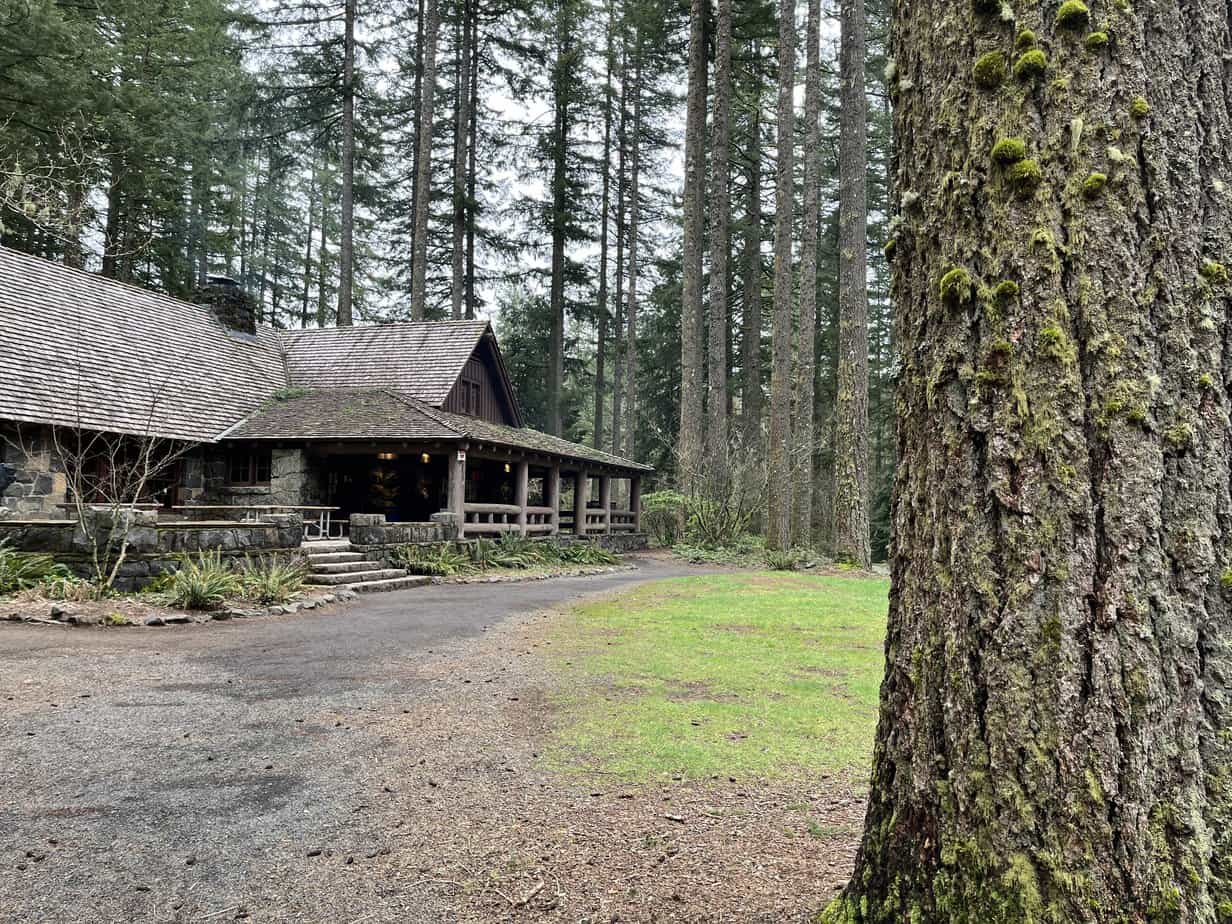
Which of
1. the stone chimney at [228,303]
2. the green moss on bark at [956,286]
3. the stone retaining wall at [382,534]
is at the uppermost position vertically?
the stone chimney at [228,303]

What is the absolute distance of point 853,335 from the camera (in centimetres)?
1462

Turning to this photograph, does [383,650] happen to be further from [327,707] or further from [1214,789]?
[1214,789]

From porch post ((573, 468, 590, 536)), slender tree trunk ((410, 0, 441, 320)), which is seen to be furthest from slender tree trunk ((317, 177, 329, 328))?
porch post ((573, 468, 590, 536))

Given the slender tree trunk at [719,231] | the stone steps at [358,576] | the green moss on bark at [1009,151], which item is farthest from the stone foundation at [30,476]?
the slender tree trunk at [719,231]

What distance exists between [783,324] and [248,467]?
506 inches

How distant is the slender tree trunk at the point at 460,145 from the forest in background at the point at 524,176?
0.10 m

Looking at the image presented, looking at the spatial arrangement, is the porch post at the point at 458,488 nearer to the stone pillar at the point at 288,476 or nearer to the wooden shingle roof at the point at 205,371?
the wooden shingle roof at the point at 205,371

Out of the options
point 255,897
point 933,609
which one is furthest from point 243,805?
point 933,609

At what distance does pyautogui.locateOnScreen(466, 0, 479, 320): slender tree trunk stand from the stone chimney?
8318 mm

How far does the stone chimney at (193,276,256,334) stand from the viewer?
19.8 m

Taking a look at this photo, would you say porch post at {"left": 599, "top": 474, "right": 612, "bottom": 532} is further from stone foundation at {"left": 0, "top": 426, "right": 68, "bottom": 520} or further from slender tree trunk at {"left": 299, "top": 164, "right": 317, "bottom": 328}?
slender tree trunk at {"left": 299, "top": 164, "right": 317, "bottom": 328}

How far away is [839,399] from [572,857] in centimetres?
1348

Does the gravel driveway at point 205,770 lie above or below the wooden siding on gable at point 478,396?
below

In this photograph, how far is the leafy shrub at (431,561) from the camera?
1274cm
